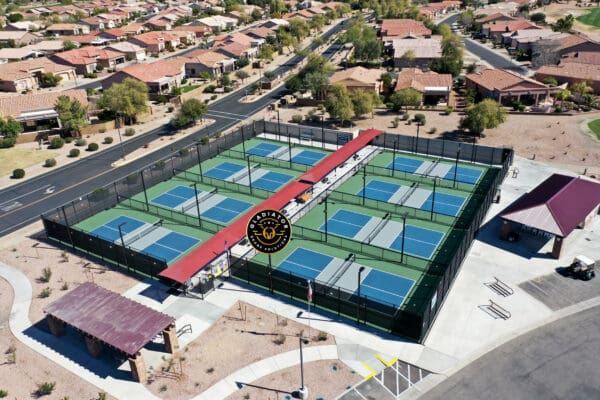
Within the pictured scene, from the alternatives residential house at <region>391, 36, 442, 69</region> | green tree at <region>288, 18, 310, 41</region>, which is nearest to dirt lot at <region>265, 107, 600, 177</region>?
residential house at <region>391, 36, 442, 69</region>

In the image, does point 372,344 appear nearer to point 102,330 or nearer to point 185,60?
point 102,330

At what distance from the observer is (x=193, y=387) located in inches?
1065

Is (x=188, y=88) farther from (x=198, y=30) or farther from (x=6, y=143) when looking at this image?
(x=198, y=30)

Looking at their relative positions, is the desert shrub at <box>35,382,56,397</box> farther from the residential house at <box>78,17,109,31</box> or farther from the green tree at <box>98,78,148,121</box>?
the residential house at <box>78,17,109,31</box>

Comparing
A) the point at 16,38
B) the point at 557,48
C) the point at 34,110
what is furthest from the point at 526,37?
the point at 16,38

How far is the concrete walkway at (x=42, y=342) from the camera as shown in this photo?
27.0 meters

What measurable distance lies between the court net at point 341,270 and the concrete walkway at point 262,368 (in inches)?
288

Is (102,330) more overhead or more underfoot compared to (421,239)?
more overhead

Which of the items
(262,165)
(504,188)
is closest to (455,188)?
(504,188)

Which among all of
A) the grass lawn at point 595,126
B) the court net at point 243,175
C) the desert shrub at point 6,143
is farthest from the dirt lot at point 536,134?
the desert shrub at point 6,143

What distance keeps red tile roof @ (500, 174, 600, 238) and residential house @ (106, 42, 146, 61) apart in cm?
11536

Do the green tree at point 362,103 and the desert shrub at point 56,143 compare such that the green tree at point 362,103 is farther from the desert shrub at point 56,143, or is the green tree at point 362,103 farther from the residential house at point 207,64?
the residential house at point 207,64

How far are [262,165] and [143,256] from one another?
83.2 feet

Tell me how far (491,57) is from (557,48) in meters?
16.0
